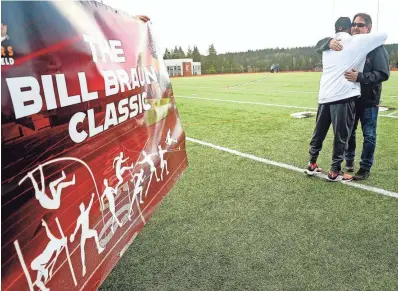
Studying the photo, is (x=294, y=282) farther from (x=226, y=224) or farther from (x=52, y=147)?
(x=52, y=147)

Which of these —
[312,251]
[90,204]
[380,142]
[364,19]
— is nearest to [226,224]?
[312,251]

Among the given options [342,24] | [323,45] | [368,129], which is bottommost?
[368,129]

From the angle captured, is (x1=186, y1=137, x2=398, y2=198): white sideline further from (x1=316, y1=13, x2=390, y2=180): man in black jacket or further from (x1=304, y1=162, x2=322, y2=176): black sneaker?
(x1=316, y1=13, x2=390, y2=180): man in black jacket

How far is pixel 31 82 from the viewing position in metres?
1.17

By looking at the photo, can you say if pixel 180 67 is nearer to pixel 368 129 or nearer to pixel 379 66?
pixel 368 129

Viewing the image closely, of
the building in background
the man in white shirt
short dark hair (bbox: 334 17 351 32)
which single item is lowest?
the building in background

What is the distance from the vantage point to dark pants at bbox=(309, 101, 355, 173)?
3.63m

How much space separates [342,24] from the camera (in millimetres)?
3607

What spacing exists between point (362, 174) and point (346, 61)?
1.42 meters

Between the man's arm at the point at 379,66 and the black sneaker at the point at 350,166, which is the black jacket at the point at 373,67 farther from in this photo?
the black sneaker at the point at 350,166

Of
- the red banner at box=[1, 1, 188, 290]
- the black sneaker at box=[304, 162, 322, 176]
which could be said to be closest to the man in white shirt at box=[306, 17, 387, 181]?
the black sneaker at box=[304, 162, 322, 176]

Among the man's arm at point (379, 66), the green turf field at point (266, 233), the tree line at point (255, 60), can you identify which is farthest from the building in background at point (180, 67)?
the man's arm at point (379, 66)

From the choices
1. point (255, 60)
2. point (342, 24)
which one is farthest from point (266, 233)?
point (255, 60)

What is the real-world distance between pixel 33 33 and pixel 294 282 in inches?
81.9
